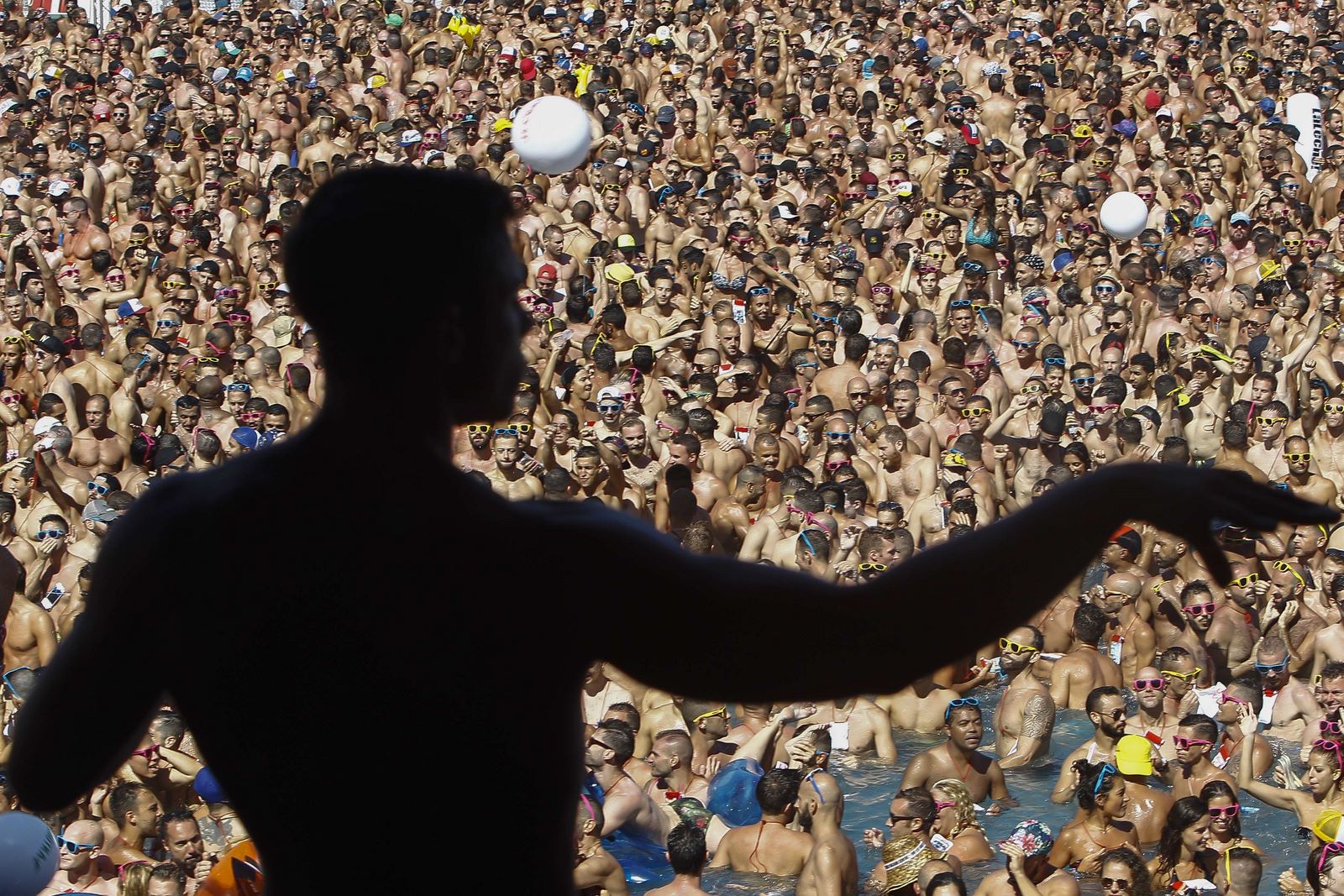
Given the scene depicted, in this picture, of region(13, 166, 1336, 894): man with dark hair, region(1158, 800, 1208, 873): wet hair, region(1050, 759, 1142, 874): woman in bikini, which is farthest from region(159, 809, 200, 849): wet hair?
region(13, 166, 1336, 894): man with dark hair

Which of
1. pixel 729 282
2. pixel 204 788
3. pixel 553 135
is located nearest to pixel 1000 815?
pixel 204 788

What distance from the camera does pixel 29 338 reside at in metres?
13.5

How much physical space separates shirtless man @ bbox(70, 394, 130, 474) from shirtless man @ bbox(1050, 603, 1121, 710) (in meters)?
6.16

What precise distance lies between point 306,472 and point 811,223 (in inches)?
557

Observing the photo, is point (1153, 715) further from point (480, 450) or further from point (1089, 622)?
point (480, 450)

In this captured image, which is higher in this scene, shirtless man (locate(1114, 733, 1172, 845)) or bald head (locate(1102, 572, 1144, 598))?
bald head (locate(1102, 572, 1144, 598))

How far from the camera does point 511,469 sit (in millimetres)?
10688

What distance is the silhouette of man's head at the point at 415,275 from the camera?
4.91ft

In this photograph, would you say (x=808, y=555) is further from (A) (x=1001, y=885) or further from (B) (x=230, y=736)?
(B) (x=230, y=736)

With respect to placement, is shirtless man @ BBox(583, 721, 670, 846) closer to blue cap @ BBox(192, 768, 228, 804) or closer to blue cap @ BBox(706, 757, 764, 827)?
blue cap @ BBox(706, 757, 764, 827)

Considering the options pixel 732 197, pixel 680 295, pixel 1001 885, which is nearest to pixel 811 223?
pixel 732 197

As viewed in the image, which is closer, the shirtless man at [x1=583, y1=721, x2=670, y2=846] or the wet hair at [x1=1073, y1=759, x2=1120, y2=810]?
the wet hair at [x1=1073, y1=759, x2=1120, y2=810]

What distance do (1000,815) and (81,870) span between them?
4.15 m

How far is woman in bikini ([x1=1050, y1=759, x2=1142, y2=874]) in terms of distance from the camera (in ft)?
25.3
